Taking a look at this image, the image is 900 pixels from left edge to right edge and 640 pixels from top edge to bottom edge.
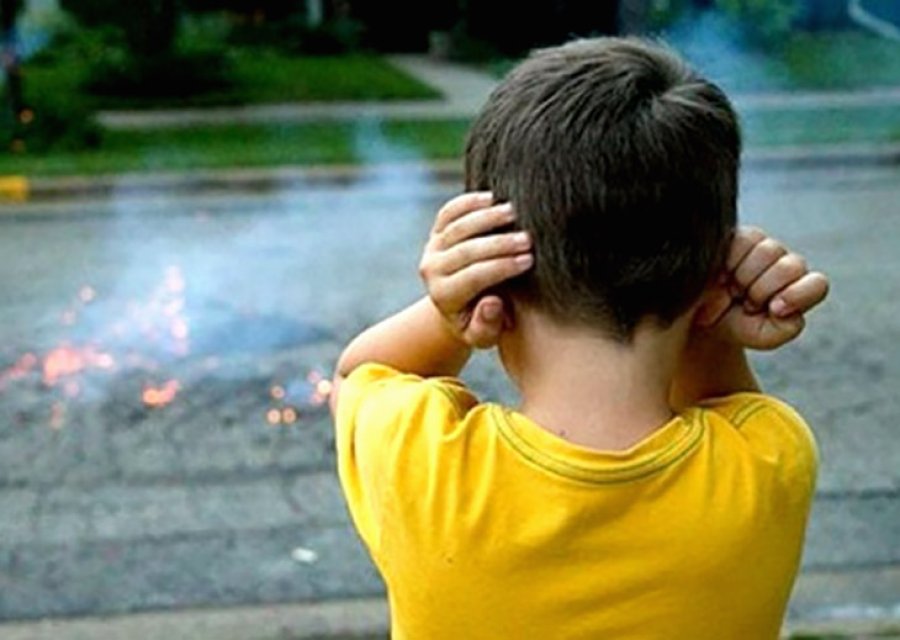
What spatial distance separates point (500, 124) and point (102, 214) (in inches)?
388

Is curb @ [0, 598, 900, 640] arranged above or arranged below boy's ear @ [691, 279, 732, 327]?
below

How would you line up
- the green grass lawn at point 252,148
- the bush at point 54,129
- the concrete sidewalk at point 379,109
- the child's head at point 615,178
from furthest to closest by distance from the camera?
1. the concrete sidewalk at point 379,109
2. the bush at point 54,129
3. the green grass lawn at point 252,148
4. the child's head at point 615,178

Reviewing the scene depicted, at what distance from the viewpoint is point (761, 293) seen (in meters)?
1.55

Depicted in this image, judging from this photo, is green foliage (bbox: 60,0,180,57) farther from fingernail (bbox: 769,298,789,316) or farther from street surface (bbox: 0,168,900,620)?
fingernail (bbox: 769,298,789,316)

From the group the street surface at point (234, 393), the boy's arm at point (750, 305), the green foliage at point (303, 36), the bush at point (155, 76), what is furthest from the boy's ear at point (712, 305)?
the green foliage at point (303, 36)

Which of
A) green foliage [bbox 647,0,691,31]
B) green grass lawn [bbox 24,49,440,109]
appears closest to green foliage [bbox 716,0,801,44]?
green foliage [bbox 647,0,691,31]

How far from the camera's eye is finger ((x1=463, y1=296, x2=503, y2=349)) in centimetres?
151

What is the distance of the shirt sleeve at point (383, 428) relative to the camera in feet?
5.04

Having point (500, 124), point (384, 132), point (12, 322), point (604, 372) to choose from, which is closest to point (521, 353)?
point (604, 372)

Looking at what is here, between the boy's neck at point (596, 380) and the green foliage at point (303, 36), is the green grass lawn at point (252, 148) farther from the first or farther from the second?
the boy's neck at point (596, 380)

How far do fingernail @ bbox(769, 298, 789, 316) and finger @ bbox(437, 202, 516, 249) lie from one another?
237 mm

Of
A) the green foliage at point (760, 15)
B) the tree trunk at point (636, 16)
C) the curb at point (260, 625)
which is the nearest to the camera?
the curb at point (260, 625)

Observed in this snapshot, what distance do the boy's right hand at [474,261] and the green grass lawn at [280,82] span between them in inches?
526

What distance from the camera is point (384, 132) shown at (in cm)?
1445
